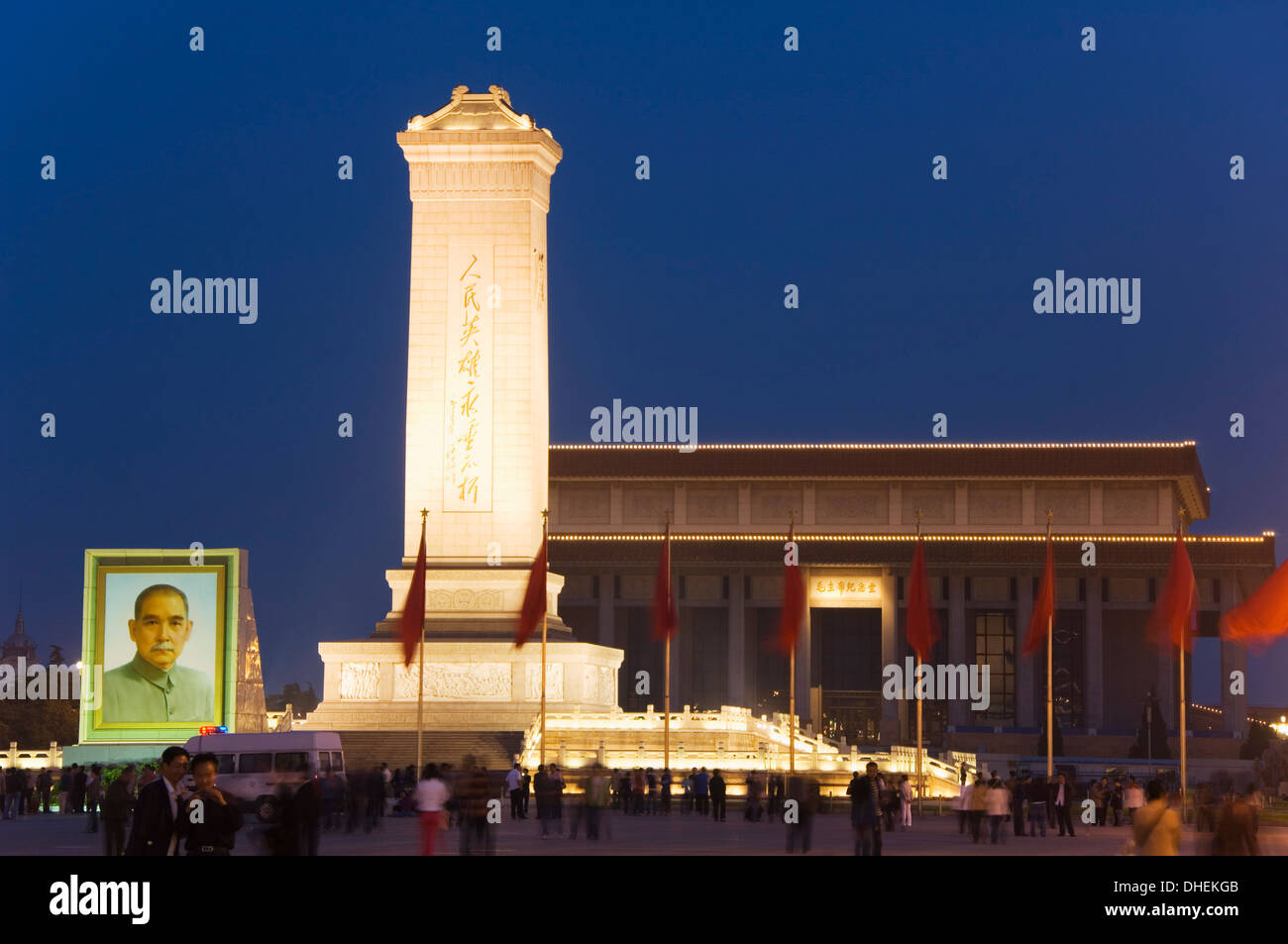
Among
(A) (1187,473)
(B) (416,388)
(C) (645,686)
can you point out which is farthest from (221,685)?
(A) (1187,473)

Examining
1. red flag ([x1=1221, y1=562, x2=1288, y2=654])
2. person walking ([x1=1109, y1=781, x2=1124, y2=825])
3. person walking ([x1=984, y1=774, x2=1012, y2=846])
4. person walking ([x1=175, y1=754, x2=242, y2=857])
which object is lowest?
person walking ([x1=1109, y1=781, x2=1124, y2=825])

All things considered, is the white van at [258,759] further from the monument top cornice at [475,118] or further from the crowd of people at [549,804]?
the monument top cornice at [475,118]

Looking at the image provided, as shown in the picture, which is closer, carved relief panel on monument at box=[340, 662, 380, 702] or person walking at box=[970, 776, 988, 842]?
person walking at box=[970, 776, 988, 842]

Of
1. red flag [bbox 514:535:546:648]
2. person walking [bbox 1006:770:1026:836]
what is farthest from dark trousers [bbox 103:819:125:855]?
red flag [bbox 514:535:546:648]

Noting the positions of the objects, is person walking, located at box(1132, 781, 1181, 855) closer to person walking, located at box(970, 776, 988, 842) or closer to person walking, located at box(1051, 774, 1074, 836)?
person walking, located at box(970, 776, 988, 842)

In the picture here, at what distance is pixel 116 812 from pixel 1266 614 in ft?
60.9

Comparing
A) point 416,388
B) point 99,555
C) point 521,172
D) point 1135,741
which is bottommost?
point 1135,741

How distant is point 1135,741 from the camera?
78.8 metres

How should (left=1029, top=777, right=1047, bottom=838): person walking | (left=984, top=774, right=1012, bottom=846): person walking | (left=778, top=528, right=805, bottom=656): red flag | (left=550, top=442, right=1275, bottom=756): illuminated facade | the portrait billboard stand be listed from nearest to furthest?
1. (left=984, top=774, right=1012, bottom=846): person walking
2. (left=1029, top=777, right=1047, bottom=838): person walking
3. (left=778, top=528, right=805, bottom=656): red flag
4. the portrait billboard stand
5. (left=550, top=442, right=1275, bottom=756): illuminated facade

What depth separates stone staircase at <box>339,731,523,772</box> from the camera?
56031 millimetres

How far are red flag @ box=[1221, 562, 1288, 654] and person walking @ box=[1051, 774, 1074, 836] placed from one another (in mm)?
6705

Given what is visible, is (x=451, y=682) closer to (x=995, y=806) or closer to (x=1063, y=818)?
(x=1063, y=818)
